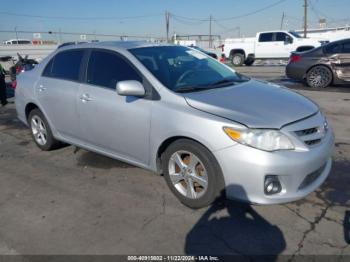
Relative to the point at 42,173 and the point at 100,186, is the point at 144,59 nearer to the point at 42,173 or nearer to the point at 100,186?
the point at 100,186

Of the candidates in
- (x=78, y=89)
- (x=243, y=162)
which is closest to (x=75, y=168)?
(x=78, y=89)

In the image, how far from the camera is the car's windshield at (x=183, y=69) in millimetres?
3891

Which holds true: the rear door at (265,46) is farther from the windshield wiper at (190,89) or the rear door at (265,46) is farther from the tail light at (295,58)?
the windshield wiper at (190,89)

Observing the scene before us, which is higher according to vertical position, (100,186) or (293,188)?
(293,188)

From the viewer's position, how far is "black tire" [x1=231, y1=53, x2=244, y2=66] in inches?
938

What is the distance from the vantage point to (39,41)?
28.9m

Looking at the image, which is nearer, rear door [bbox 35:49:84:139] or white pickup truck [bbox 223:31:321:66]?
rear door [bbox 35:49:84:139]

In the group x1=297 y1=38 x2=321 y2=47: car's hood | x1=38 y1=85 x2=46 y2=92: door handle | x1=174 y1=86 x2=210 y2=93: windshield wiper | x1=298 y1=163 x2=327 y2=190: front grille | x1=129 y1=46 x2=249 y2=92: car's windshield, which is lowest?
x1=298 y1=163 x2=327 y2=190: front grille

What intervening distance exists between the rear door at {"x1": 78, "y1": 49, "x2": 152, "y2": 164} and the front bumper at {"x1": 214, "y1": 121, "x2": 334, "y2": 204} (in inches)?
40.9

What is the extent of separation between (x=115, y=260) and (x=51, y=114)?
9.53 feet

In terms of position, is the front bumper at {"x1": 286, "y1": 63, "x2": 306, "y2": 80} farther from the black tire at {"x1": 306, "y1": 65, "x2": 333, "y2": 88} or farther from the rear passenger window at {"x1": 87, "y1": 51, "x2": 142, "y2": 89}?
the rear passenger window at {"x1": 87, "y1": 51, "x2": 142, "y2": 89}

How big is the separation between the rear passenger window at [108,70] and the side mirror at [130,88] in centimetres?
20

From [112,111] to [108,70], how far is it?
0.58 m

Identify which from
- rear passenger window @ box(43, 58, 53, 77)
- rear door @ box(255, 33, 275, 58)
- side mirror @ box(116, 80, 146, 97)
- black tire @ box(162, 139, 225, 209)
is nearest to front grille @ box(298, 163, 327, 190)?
black tire @ box(162, 139, 225, 209)
